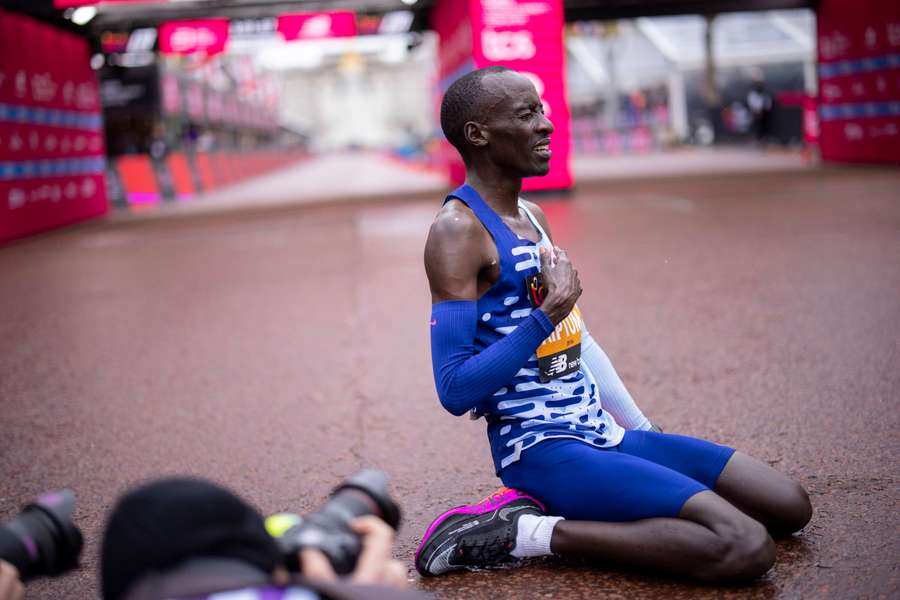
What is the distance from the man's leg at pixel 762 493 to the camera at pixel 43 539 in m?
1.60

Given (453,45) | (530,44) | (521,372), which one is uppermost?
(453,45)

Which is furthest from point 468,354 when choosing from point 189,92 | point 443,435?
point 189,92

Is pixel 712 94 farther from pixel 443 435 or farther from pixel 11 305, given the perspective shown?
pixel 443 435

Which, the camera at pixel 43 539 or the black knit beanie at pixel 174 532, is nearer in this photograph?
the black knit beanie at pixel 174 532

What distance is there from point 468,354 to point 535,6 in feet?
46.5

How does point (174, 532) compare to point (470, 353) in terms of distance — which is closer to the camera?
point (174, 532)

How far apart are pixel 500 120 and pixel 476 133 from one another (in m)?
0.07

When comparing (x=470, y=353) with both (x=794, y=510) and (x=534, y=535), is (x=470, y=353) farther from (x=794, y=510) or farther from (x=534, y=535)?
(x=794, y=510)

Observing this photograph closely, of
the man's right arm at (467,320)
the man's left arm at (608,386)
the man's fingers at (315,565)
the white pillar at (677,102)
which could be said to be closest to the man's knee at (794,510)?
the man's left arm at (608,386)

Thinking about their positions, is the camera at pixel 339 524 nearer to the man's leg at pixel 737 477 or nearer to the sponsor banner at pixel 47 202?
the man's leg at pixel 737 477

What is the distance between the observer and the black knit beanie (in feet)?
4.66

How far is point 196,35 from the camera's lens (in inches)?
747

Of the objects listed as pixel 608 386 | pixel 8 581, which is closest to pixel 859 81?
pixel 608 386

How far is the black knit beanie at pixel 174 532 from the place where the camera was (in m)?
1.42
